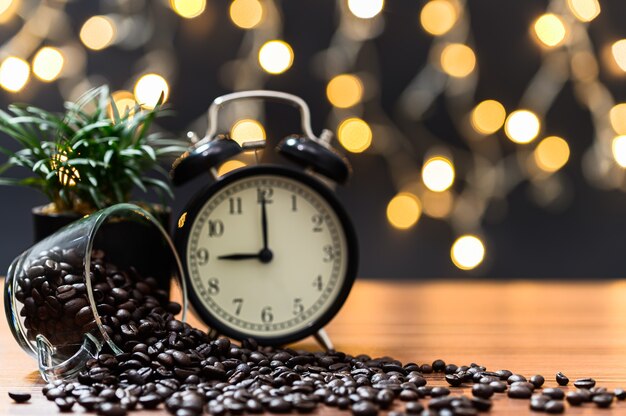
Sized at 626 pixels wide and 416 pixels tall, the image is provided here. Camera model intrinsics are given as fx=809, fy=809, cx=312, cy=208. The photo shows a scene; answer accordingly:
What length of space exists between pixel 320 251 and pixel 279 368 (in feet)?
0.83

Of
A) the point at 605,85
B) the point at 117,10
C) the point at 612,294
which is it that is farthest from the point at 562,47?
the point at 117,10

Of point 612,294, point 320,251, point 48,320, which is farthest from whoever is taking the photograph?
point 612,294

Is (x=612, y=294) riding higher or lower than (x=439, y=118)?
lower

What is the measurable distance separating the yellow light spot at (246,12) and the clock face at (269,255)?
3.41ft

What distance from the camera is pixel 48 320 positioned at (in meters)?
1.06

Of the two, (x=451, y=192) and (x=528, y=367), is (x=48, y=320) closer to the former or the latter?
(x=528, y=367)

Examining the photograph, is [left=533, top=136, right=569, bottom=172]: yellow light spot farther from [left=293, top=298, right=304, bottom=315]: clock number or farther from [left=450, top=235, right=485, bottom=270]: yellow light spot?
[left=293, top=298, right=304, bottom=315]: clock number

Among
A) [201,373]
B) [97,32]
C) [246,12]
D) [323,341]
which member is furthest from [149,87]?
[201,373]

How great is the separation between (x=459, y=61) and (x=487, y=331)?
3.38 ft

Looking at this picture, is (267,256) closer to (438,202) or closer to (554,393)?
(554,393)

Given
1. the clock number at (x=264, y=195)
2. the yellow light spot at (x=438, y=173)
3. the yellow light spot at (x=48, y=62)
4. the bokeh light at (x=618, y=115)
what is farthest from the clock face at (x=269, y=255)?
the bokeh light at (x=618, y=115)

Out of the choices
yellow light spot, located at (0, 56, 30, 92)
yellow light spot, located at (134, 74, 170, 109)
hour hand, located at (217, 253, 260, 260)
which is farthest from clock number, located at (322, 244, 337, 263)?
yellow light spot, located at (0, 56, 30, 92)

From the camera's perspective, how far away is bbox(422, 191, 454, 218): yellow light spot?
227 centimetres

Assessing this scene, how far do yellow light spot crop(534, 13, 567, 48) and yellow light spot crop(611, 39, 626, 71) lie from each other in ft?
0.48
